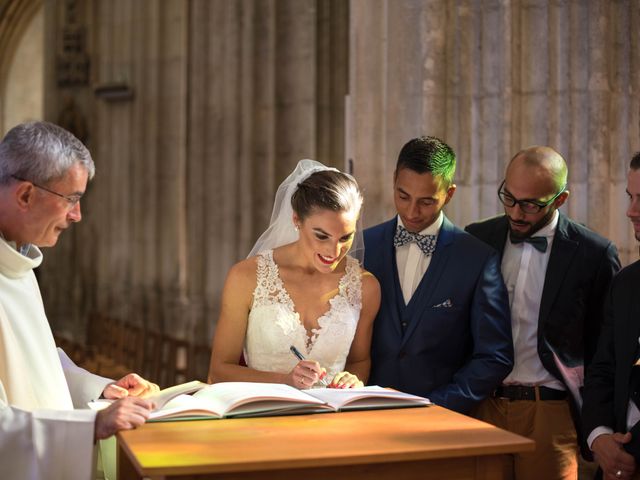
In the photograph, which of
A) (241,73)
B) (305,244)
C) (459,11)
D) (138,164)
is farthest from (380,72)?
(138,164)

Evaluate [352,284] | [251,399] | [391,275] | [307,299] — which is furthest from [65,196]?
[391,275]

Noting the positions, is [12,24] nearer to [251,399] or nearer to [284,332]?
[284,332]

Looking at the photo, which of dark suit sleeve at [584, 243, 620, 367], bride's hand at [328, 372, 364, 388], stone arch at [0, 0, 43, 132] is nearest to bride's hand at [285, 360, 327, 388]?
bride's hand at [328, 372, 364, 388]

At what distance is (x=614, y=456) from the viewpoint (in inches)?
145

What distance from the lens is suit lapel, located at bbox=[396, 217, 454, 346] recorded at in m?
4.20

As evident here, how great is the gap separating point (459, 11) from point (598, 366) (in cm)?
315

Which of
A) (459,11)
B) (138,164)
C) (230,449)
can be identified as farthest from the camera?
(138,164)

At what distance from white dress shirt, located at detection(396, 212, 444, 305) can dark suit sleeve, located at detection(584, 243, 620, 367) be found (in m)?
0.70

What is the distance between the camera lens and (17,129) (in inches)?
132

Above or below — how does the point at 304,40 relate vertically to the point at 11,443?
above

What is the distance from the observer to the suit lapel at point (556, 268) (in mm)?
4305

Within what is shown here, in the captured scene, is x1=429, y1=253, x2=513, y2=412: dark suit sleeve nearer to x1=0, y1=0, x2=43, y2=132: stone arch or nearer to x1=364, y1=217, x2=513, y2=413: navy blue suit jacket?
x1=364, y1=217, x2=513, y2=413: navy blue suit jacket

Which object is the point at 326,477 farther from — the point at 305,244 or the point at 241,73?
the point at 241,73

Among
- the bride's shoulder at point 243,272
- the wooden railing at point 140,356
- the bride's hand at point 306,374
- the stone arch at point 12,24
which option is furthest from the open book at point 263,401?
the stone arch at point 12,24
